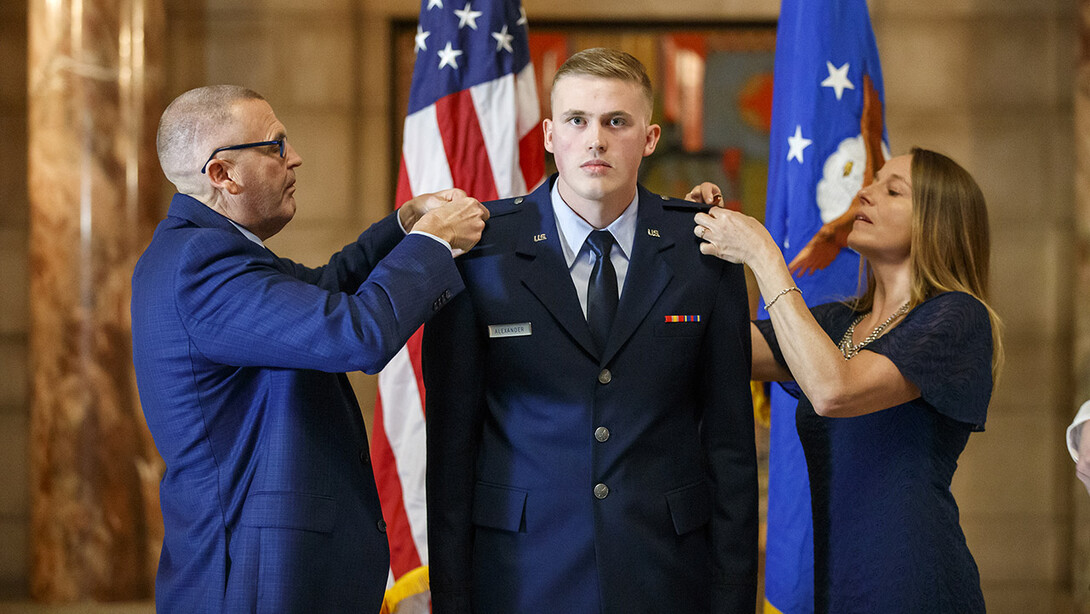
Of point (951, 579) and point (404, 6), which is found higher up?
point (404, 6)

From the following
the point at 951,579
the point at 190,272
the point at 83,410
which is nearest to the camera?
the point at 190,272

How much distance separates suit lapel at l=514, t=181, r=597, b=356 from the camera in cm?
185

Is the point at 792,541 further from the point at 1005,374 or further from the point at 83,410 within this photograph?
the point at 83,410

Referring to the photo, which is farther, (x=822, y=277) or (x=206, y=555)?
(x=822, y=277)

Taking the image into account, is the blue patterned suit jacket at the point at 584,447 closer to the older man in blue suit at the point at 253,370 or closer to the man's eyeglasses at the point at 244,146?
the older man in blue suit at the point at 253,370

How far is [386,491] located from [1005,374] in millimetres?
3222

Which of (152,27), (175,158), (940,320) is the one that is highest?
(152,27)

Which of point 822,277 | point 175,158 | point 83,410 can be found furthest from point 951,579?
point 83,410

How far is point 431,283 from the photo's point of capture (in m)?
1.79

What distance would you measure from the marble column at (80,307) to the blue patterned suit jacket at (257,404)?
236 centimetres

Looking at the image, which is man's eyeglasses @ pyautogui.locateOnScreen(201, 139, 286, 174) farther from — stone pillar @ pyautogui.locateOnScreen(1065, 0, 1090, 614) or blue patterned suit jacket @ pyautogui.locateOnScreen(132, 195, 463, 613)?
stone pillar @ pyautogui.locateOnScreen(1065, 0, 1090, 614)

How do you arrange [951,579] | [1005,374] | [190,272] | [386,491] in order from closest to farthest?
[190,272] < [951,579] < [386,491] < [1005,374]

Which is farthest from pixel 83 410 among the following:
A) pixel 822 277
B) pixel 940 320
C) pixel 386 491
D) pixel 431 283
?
pixel 940 320

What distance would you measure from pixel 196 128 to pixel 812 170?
7.21ft
